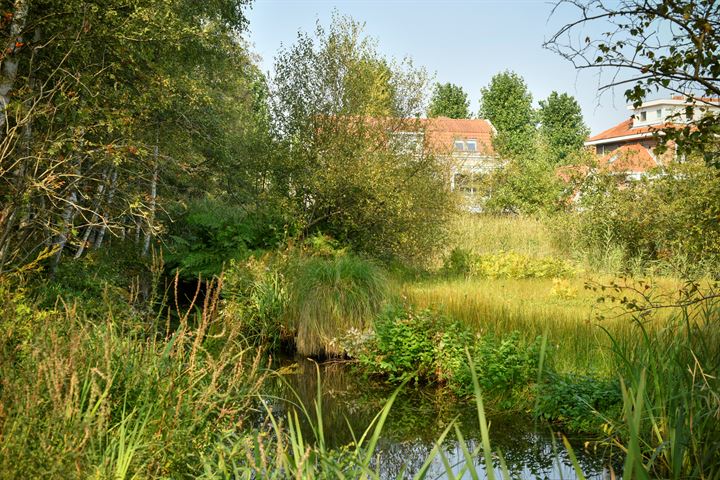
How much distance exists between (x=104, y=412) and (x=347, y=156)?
10.7m

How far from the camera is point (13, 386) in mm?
3283

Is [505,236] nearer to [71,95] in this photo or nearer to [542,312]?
[542,312]

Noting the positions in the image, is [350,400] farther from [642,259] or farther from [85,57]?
[642,259]

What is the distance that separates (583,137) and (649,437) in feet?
188

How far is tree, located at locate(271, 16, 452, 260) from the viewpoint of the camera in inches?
538

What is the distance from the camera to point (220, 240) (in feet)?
46.3

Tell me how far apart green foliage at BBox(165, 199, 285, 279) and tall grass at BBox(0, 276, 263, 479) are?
319 inches

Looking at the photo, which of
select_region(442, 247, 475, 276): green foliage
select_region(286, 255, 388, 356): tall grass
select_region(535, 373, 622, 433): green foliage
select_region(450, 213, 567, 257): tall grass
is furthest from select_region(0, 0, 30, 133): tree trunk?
select_region(450, 213, 567, 257): tall grass

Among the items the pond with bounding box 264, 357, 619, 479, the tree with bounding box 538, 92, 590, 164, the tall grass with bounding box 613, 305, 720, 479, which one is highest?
the tree with bounding box 538, 92, 590, 164

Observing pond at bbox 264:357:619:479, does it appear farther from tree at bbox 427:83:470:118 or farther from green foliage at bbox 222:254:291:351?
tree at bbox 427:83:470:118

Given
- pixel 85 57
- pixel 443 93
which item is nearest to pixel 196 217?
pixel 85 57

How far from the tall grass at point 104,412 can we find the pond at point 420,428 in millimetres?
1012

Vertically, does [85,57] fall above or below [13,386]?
above

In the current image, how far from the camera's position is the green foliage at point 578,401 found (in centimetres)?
636
